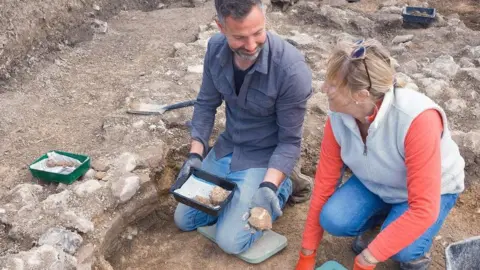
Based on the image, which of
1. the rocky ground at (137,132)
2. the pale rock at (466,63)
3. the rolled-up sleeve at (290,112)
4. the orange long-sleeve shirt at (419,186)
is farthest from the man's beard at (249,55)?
the pale rock at (466,63)

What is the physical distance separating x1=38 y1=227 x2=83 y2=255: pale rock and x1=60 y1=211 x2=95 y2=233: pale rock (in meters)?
0.05

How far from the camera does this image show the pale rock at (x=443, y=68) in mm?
4340

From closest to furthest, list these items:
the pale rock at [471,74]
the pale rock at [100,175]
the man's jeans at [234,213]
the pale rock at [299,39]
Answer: the man's jeans at [234,213]
the pale rock at [100,175]
the pale rock at [471,74]
the pale rock at [299,39]

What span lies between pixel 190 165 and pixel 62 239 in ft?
2.70

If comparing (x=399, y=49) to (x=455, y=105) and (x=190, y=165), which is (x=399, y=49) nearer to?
(x=455, y=105)

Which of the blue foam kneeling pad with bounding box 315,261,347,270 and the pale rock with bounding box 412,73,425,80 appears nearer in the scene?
the blue foam kneeling pad with bounding box 315,261,347,270

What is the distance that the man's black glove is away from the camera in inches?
122

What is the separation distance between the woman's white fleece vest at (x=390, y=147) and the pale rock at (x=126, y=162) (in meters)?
1.36

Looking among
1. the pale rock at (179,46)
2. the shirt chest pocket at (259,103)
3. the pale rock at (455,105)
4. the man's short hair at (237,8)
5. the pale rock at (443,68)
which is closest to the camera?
the man's short hair at (237,8)

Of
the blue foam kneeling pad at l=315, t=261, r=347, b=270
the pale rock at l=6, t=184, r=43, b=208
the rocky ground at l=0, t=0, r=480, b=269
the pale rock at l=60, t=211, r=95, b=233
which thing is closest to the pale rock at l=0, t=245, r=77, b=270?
the rocky ground at l=0, t=0, r=480, b=269

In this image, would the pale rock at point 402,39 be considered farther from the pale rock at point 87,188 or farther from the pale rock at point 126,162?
the pale rock at point 87,188

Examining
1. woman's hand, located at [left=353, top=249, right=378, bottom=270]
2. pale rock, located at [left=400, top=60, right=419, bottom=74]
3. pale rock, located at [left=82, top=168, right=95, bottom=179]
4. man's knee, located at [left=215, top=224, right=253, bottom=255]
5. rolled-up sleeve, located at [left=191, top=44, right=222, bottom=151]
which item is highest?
rolled-up sleeve, located at [left=191, top=44, right=222, bottom=151]

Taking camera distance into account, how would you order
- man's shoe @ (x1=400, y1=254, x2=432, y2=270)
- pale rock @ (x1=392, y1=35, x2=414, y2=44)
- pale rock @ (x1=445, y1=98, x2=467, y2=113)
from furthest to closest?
pale rock @ (x1=392, y1=35, x2=414, y2=44) → pale rock @ (x1=445, y1=98, x2=467, y2=113) → man's shoe @ (x1=400, y1=254, x2=432, y2=270)

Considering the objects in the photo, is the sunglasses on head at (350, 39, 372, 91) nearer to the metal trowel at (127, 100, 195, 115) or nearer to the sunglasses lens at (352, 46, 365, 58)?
the sunglasses lens at (352, 46, 365, 58)
